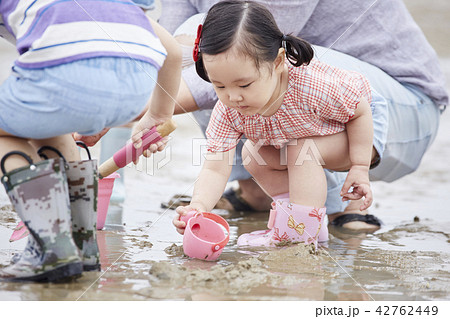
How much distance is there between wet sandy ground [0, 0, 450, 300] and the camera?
1.34 meters

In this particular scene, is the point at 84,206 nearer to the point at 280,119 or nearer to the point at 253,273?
the point at 253,273

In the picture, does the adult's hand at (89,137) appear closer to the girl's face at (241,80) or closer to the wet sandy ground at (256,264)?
the wet sandy ground at (256,264)

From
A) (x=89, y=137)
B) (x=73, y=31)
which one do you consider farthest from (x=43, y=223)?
(x=89, y=137)

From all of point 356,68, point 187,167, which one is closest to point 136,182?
point 187,167

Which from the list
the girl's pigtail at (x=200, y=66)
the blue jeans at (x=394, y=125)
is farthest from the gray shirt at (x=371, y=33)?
the girl's pigtail at (x=200, y=66)

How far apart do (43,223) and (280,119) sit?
91cm

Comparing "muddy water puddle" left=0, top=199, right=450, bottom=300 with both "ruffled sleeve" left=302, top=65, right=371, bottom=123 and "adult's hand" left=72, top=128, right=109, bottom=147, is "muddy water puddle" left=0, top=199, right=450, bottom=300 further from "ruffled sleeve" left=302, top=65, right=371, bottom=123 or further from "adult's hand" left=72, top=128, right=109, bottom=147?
"ruffled sleeve" left=302, top=65, right=371, bottom=123

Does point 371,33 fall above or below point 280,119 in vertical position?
above

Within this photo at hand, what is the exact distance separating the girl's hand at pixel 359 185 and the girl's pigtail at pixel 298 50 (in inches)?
15.4

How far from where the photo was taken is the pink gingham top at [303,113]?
195 centimetres

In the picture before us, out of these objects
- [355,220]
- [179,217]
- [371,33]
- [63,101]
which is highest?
[371,33]

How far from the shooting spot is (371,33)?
2625mm

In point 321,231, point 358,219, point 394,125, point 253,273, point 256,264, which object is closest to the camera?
point 253,273

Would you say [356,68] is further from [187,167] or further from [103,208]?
[187,167]
